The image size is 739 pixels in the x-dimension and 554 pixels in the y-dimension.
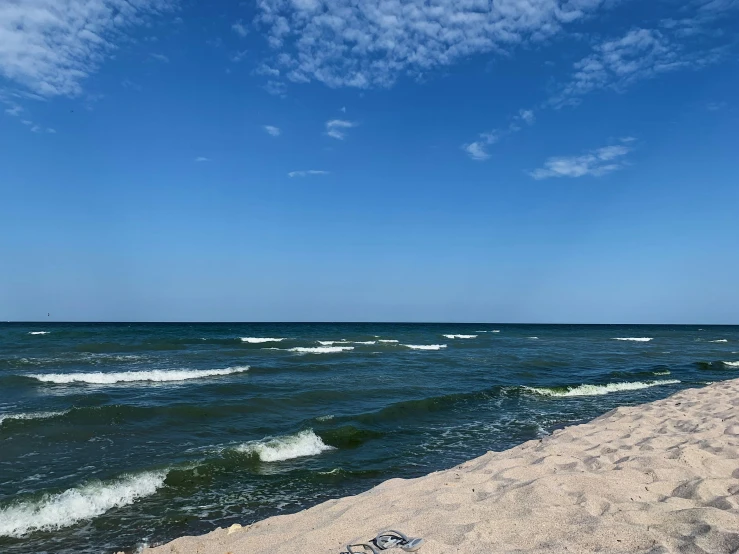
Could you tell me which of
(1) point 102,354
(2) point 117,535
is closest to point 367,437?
(2) point 117,535

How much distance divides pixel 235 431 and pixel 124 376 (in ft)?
34.8

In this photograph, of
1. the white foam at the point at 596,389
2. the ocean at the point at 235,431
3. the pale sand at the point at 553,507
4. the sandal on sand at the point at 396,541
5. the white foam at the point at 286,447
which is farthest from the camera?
the white foam at the point at 596,389

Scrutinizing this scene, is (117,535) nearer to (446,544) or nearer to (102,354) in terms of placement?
(446,544)

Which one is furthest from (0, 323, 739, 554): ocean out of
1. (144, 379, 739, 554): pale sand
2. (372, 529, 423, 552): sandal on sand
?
(372, 529, 423, 552): sandal on sand

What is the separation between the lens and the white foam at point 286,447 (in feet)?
28.8

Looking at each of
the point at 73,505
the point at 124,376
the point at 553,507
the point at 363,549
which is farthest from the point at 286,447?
the point at 124,376

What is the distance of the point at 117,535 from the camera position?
578 cm

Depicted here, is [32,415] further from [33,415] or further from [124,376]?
[124,376]

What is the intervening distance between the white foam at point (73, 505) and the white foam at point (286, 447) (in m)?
1.85

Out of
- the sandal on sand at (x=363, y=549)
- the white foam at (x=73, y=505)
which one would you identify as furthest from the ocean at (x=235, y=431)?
the sandal on sand at (x=363, y=549)

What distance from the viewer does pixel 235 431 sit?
10500 millimetres

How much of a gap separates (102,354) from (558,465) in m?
28.5

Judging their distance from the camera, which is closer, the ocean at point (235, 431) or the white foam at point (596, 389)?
the ocean at point (235, 431)

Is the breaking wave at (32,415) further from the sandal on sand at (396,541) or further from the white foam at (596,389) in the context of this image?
the white foam at (596,389)
